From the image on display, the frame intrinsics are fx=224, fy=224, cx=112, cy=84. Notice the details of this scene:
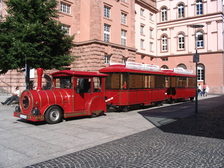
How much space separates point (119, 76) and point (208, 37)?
105 ft

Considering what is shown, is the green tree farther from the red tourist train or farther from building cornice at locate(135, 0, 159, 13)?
building cornice at locate(135, 0, 159, 13)

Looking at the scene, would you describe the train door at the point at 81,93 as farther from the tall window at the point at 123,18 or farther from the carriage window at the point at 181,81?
the tall window at the point at 123,18

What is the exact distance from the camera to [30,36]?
15.6 m

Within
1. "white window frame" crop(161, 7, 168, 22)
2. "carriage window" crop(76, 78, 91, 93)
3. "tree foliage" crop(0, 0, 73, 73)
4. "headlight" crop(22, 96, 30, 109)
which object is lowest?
"headlight" crop(22, 96, 30, 109)

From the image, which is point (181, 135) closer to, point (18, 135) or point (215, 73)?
point (18, 135)

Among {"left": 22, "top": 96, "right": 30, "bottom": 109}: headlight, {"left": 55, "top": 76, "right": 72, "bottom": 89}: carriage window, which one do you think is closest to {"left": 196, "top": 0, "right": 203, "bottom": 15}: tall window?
{"left": 55, "top": 76, "right": 72, "bottom": 89}: carriage window

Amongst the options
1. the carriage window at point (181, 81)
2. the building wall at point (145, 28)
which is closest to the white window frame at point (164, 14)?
the building wall at point (145, 28)

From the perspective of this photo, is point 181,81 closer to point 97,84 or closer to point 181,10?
point 97,84

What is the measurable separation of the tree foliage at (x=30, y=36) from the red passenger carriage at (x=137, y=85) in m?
4.63

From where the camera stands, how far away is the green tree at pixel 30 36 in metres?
15.2

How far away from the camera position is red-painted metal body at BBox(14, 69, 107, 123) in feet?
32.0

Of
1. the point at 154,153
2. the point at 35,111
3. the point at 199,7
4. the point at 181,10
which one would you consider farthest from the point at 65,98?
the point at 181,10

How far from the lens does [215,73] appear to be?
39.4 meters

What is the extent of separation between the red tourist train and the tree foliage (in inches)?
185
